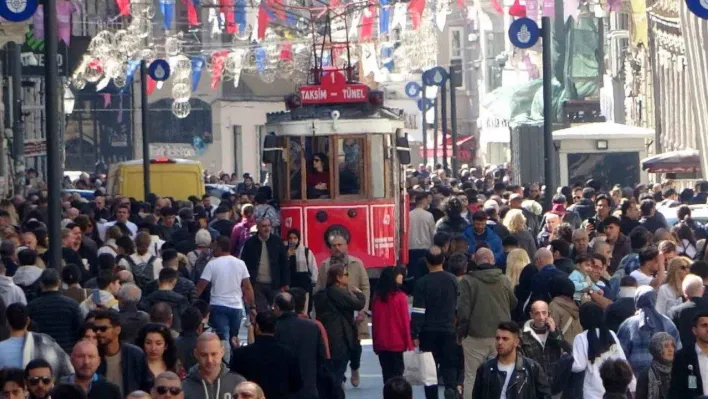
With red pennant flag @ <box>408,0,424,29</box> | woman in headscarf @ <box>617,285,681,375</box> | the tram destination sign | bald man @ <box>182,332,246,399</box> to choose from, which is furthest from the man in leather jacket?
red pennant flag @ <box>408,0,424,29</box>

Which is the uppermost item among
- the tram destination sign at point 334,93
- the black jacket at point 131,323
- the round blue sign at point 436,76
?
the round blue sign at point 436,76

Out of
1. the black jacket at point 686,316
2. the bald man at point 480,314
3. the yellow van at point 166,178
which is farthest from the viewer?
the yellow van at point 166,178

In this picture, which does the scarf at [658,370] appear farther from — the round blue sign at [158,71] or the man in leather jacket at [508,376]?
the round blue sign at [158,71]

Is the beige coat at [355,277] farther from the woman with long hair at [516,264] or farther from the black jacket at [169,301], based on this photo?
the black jacket at [169,301]

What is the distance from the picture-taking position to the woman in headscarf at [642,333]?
1362 cm

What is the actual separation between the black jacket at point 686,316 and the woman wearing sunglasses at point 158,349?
377cm

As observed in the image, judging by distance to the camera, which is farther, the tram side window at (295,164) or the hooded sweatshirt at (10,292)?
the tram side window at (295,164)

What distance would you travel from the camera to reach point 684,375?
11.9m

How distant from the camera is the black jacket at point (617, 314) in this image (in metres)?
14.3

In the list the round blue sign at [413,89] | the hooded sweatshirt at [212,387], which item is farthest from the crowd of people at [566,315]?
the round blue sign at [413,89]

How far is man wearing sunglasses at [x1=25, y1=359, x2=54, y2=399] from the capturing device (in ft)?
36.2

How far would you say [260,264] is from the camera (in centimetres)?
2077

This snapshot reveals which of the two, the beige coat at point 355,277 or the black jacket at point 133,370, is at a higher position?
the beige coat at point 355,277

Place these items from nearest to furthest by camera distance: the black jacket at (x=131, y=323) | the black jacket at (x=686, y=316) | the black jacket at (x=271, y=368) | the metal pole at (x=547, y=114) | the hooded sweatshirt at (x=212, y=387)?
the hooded sweatshirt at (x=212, y=387) < the black jacket at (x=271, y=368) < the black jacket at (x=131, y=323) < the black jacket at (x=686, y=316) < the metal pole at (x=547, y=114)
